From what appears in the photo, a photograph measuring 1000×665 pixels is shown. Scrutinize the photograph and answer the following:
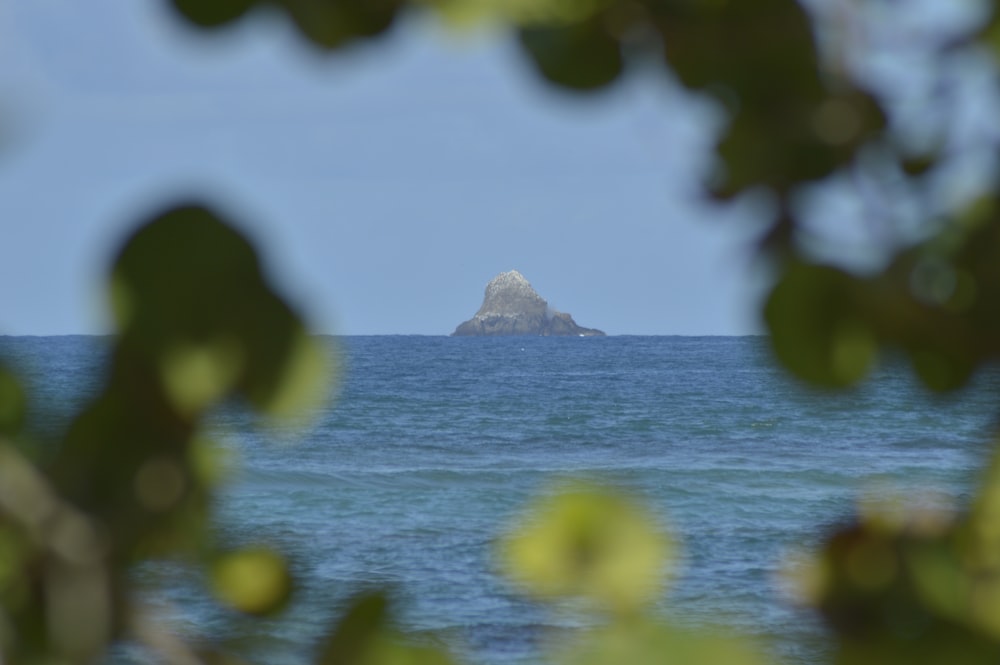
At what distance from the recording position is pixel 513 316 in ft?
242

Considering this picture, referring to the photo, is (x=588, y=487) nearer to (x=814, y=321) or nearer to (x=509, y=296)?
(x=814, y=321)

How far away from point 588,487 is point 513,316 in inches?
2897

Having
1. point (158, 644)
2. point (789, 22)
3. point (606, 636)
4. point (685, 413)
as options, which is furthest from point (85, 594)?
point (685, 413)

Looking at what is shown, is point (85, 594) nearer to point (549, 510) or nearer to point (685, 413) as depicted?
point (549, 510)

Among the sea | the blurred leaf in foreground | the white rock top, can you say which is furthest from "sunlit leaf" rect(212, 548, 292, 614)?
A: the white rock top

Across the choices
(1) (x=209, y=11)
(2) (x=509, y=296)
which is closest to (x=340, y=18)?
(1) (x=209, y=11)

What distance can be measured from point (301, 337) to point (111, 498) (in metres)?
0.06

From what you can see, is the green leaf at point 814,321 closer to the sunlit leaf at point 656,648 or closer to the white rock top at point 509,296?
the sunlit leaf at point 656,648

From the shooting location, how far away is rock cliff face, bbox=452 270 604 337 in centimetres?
7194

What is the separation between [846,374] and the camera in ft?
0.98

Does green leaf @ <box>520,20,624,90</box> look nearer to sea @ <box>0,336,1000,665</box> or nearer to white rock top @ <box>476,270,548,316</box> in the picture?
sea @ <box>0,336,1000,665</box>

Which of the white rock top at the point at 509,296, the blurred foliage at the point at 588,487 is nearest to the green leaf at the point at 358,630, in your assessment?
the blurred foliage at the point at 588,487

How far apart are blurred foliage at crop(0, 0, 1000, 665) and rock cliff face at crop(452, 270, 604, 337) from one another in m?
70.8

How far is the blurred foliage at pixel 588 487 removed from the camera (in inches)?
10.6
